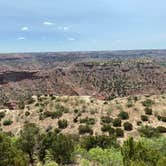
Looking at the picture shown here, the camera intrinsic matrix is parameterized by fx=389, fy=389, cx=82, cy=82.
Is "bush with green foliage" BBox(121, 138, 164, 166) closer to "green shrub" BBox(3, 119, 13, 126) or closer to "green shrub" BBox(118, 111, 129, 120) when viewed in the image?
"green shrub" BBox(118, 111, 129, 120)

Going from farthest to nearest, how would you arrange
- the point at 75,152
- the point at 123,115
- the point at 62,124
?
the point at 123,115
the point at 62,124
the point at 75,152

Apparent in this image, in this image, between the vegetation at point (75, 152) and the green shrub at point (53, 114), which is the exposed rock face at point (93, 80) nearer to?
the green shrub at point (53, 114)

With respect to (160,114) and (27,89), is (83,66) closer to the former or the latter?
(27,89)

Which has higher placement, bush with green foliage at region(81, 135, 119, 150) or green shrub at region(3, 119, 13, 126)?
bush with green foliage at region(81, 135, 119, 150)

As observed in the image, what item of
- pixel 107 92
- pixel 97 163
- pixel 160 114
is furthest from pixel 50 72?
pixel 97 163

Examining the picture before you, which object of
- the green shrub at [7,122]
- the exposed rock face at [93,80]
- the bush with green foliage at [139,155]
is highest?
the bush with green foliage at [139,155]

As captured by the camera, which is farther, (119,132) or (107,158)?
(119,132)

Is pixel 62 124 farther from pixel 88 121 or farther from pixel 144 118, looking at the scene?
pixel 144 118

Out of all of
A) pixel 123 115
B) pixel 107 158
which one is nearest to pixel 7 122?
pixel 123 115

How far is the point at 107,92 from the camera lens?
13975 centimetres

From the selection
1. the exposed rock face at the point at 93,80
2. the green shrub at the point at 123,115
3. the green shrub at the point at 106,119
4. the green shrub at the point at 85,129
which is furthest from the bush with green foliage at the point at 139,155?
the exposed rock face at the point at 93,80

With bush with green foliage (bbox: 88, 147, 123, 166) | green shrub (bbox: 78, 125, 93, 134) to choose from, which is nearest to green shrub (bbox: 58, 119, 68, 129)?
green shrub (bbox: 78, 125, 93, 134)

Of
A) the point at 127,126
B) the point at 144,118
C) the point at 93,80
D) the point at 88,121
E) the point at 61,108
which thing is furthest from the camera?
the point at 93,80

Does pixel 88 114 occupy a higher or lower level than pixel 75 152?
lower
